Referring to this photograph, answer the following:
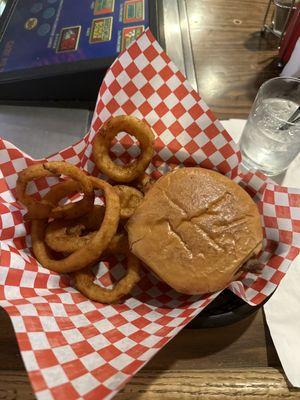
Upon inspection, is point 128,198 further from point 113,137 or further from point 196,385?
point 196,385

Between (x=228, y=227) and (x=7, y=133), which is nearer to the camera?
(x=228, y=227)

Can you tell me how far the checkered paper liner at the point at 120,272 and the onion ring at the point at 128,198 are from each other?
121mm

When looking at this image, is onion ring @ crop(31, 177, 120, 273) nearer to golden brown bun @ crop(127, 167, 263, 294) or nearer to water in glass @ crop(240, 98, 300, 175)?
golden brown bun @ crop(127, 167, 263, 294)

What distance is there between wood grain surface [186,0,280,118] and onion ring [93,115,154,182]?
539 millimetres

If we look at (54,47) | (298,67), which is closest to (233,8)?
(298,67)

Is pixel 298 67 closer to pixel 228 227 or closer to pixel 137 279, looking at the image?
pixel 228 227

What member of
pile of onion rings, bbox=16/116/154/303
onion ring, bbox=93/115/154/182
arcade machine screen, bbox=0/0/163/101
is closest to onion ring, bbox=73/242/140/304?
pile of onion rings, bbox=16/116/154/303

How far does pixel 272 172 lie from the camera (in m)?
1.31

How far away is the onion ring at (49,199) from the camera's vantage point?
3.21 ft

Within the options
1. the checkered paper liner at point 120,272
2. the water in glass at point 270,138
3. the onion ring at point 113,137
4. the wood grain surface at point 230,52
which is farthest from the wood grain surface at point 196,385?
the wood grain surface at point 230,52

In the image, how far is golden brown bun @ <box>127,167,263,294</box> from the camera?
0.89 meters

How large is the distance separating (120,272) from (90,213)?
0.20 metres

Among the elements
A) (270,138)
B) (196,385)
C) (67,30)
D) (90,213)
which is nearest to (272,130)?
(270,138)

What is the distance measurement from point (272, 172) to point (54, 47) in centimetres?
105
